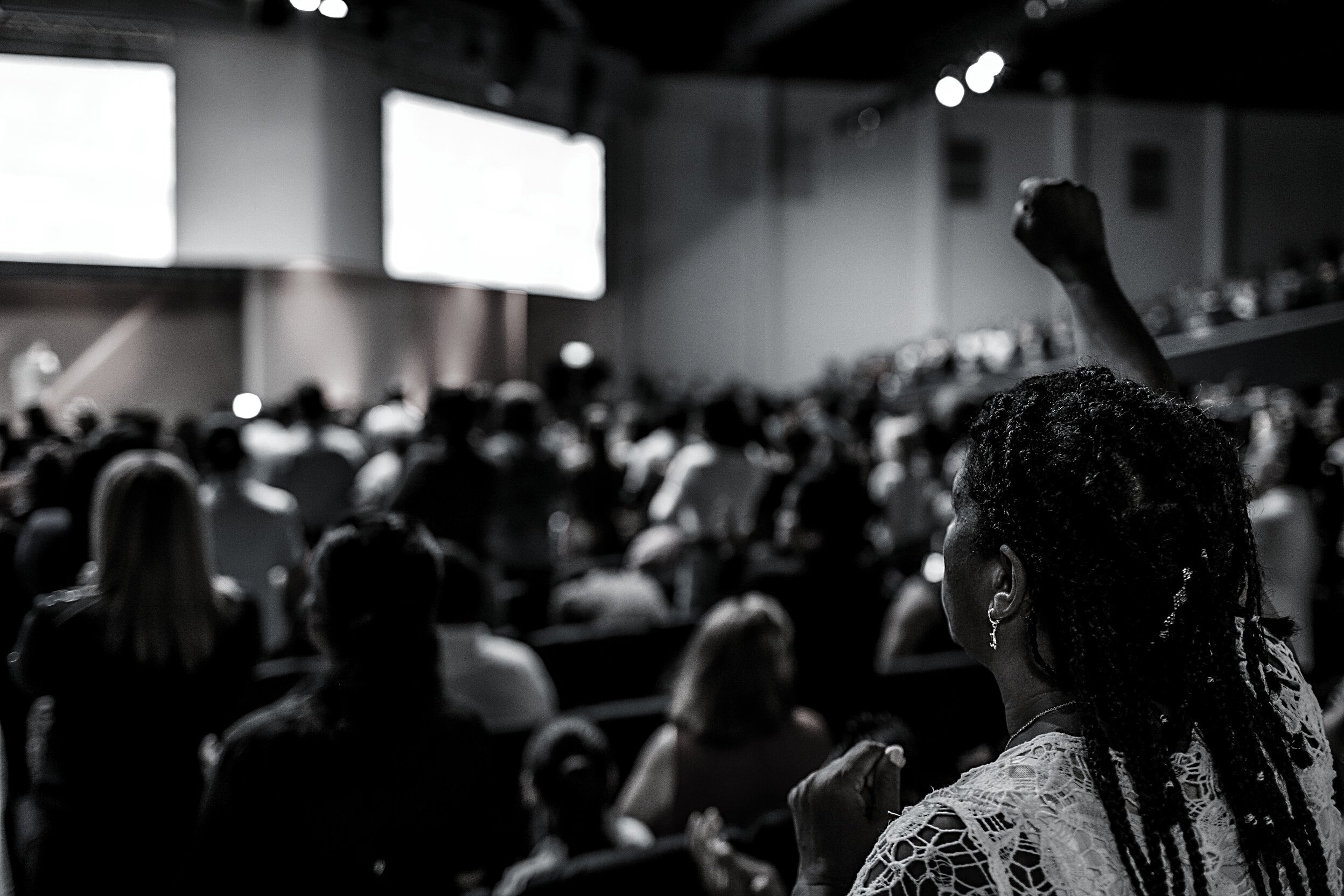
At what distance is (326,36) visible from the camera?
1269 cm

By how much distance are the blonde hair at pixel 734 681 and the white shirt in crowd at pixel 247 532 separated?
1.86 meters

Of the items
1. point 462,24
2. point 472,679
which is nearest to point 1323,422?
point 472,679

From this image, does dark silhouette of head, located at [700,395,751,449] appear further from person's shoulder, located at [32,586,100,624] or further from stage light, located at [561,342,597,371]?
stage light, located at [561,342,597,371]

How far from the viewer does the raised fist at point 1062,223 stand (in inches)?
64.0

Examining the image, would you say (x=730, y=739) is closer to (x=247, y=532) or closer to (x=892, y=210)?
(x=247, y=532)

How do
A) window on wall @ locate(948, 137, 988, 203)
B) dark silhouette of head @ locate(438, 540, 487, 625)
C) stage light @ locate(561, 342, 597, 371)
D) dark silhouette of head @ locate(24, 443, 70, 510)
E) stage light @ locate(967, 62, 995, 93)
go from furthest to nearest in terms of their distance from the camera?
window on wall @ locate(948, 137, 988, 203) → stage light @ locate(561, 342, 597, 371) → stage light @ locate(967, 62, 995, 93) → dark silhouette of head @ locate(24, 443, 70, 510) → dark silhouette of head @ locate(438, 540, 487, 625)

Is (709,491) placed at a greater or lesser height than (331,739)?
greater

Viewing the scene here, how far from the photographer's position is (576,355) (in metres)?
17.4

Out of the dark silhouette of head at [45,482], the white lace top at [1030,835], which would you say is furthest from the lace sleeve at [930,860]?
the dark silhouette of head at [45,482]

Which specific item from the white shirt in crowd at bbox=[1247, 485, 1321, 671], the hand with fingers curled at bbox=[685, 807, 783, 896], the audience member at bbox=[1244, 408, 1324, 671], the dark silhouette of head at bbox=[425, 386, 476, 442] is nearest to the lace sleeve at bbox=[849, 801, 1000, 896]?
the hand with fingers curled at bbox=[685, 807, 783, 896]

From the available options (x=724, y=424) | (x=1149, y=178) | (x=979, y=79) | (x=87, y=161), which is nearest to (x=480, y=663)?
(x=724, y=424)

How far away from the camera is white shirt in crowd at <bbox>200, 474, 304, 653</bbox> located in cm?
414

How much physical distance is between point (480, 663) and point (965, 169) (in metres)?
18.8

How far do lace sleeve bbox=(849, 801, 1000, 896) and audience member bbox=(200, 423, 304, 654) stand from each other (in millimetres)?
3415
